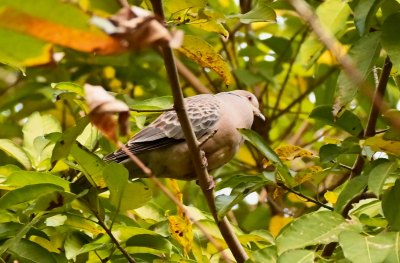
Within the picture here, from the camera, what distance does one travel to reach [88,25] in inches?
26.0

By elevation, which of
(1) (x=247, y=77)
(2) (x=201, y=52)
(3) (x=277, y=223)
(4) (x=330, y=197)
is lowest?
(3) (x=277, y=223)

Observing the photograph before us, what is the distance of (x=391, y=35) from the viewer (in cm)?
204

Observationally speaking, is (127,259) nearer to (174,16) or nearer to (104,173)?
(104,173)

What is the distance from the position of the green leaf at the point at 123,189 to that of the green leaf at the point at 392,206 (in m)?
0.62

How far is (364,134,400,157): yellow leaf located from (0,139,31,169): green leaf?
112 cm

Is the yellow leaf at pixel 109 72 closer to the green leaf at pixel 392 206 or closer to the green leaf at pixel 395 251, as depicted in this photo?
the green leaf at pixel 392 206

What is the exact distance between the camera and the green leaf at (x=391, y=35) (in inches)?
78.5

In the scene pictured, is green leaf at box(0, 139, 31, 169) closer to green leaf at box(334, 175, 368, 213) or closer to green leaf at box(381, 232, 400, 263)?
green leaf at box(334, 175, 368, 213)

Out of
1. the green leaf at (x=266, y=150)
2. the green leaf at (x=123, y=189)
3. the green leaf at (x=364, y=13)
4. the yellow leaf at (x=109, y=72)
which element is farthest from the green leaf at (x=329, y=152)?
the yellow leaf at (x=109, y=72)

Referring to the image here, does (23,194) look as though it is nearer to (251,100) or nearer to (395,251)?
(395,251)

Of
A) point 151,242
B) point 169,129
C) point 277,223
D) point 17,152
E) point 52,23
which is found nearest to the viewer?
point 52,23

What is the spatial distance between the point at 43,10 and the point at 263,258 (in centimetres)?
134

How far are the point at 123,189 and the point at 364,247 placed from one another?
2.17ft

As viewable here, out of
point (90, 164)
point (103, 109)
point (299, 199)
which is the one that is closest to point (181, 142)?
point (299, 199)
